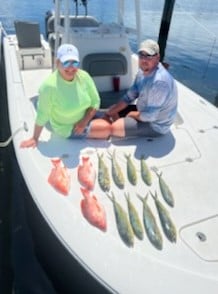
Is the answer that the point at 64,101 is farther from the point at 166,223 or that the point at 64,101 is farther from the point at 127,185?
the point at 166,223

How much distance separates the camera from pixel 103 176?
2.63 meters

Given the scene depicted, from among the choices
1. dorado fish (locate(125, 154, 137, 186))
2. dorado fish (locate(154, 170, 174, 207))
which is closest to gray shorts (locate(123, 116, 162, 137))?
dorado fish (locate(125, 154, 137, 186))

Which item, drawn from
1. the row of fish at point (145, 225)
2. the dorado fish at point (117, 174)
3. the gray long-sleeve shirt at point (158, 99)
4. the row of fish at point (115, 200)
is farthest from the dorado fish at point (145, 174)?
the gray long-sleeve shirt at point (158, 99)

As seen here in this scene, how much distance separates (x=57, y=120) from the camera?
2994mm

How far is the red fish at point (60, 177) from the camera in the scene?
2531 millimetres

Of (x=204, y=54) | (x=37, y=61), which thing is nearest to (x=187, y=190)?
(x=37, y=61)

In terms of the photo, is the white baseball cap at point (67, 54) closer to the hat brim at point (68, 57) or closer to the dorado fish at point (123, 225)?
the hat brim at point (68, 57)

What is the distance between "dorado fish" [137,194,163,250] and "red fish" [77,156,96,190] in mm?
484

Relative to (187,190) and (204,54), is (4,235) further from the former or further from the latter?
(204,54)

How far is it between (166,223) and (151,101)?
1.18 metres

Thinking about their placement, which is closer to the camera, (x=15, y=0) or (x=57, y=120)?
(x=57, y=120)

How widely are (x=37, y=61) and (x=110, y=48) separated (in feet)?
5.36

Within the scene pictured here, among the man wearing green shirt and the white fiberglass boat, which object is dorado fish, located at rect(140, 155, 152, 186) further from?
the man wearing green shirt

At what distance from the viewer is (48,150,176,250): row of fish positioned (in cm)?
220
